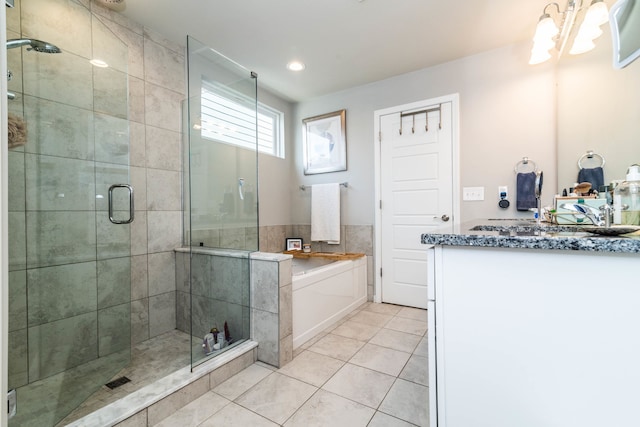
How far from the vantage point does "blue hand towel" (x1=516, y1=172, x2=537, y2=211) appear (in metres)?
2.26

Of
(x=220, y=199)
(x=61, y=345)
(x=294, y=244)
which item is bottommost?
(x=61, y=345)

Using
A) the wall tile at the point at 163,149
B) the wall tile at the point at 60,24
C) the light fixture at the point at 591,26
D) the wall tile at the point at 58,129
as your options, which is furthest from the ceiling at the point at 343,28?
the wall tile at the point at 58,129

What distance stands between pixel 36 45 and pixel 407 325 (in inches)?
121

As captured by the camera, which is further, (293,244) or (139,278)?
(293,244)

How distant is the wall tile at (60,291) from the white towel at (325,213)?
2.09 m

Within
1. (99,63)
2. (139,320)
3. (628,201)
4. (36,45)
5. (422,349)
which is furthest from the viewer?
(139,320)

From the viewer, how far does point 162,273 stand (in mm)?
2230

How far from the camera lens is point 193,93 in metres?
1.83

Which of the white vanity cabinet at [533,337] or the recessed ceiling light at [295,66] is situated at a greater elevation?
the recessed ceiling light at [295,66]

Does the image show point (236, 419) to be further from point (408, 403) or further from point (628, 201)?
point (628, 201)

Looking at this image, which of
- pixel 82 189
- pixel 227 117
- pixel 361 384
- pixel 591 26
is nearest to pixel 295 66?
pixel 227 117

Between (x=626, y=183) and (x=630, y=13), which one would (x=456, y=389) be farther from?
(x=630, y=13)

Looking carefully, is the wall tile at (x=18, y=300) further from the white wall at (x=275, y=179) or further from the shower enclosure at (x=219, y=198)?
the white wall at (x=275, y=179)

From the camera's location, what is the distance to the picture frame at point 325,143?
318 centimetres
